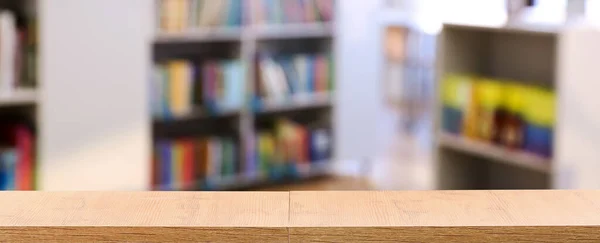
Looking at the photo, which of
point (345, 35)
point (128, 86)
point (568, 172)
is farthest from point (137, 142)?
point (568, 172)

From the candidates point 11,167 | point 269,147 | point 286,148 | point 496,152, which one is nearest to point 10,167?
point 11,167

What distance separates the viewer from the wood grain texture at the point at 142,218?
56.0 inches

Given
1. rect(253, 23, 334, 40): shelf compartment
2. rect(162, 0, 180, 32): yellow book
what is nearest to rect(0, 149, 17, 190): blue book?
rect(162, 0, 180, 32): yellow book

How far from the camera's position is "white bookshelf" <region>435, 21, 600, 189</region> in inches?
146

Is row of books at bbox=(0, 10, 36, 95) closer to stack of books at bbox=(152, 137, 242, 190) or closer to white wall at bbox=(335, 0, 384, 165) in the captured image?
stack of books at bbox=(152, 137, 242, 190)

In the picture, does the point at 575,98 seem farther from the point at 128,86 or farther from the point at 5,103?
the point at 5,103

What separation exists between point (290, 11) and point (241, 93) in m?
0.55

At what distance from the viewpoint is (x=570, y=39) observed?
371 cm

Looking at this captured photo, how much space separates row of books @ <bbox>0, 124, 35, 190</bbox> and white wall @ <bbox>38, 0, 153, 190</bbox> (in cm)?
6

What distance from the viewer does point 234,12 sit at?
5156 mm

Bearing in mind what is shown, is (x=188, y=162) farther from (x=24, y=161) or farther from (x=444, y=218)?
(x=444, y=218)

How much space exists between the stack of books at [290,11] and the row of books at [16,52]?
1.26 meters

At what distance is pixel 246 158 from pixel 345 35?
3.03 feet

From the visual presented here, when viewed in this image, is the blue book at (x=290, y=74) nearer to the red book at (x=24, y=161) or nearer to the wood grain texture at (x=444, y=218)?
the red book at (x=24, y=161)
